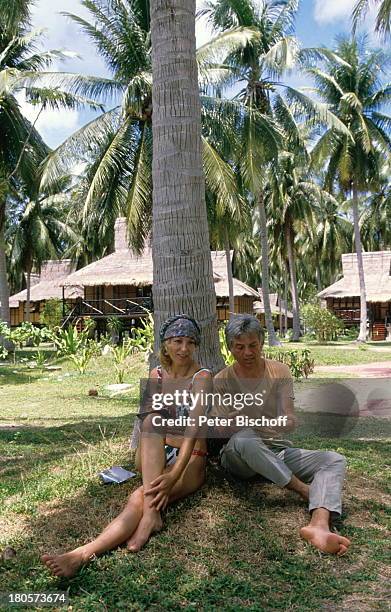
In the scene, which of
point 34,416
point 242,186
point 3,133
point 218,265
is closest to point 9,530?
point 34,416

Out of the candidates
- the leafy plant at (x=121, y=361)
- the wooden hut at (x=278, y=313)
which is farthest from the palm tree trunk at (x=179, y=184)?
the wooden hut at (x=278, y=313)

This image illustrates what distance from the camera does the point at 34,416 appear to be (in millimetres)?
8109

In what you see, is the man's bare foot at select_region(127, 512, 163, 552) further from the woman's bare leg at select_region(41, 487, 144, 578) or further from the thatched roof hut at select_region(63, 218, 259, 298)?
the thatched roof hut at select_region(63, 218, 259, 298)

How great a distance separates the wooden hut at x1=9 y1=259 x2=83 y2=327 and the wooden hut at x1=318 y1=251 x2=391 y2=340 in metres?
15.4

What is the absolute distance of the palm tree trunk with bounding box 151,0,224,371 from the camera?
12.8 feet

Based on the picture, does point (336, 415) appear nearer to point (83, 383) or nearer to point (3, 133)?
point (83, 383)

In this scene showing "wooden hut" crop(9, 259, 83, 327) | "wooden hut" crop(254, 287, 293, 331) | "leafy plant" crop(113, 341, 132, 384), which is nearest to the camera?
"leafy plant" crop(113, 341, 132, 384)

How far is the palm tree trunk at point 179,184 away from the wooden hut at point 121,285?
17904 mm

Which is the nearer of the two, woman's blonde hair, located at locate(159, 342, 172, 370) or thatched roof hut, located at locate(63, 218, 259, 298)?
woman's blonde hair, located at locate(159, 342, 172, 370)

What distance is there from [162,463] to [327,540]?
90cm

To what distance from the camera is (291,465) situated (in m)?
3.39

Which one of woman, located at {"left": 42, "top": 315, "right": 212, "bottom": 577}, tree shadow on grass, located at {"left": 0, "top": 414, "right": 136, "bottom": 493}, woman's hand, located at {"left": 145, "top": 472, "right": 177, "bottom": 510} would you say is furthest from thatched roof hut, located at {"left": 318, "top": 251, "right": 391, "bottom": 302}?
woman's hand, located at {"left": 145, "top": 472, "right": 177, "bottom": 510}

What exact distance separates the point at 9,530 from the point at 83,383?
8.54 metres

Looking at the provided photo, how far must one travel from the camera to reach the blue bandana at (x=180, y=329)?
135 inches
